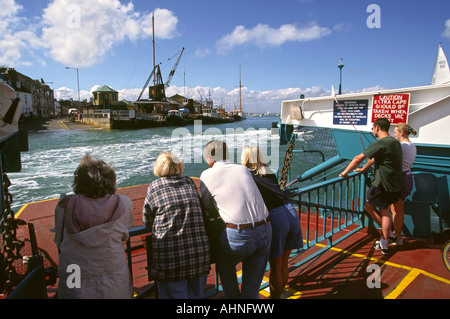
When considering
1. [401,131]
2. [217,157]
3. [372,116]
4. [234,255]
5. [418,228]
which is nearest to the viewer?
[234,255]

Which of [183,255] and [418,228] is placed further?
[418,228]

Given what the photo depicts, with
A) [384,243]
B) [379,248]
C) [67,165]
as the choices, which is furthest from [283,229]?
[67,165]

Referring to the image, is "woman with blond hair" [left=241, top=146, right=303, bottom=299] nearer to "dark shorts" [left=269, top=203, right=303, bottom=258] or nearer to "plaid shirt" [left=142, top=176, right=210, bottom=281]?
"dark shorts" [left=269, top=203, right=303, bottom=258]

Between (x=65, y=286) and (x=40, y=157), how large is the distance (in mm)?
27649

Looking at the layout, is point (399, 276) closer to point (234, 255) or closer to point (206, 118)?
point (234, 255)

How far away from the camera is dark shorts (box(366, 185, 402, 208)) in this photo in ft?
12.3

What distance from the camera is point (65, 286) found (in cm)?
189

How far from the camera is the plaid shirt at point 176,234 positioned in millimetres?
2055

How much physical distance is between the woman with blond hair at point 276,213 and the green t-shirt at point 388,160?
170cm

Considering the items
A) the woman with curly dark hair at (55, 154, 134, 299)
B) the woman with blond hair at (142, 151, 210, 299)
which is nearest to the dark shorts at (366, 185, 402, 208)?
the woman with blond hair at (142, 151, 210, 299)

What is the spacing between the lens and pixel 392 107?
5.47 m

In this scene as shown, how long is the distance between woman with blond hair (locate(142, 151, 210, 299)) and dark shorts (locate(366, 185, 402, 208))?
276 centimetres

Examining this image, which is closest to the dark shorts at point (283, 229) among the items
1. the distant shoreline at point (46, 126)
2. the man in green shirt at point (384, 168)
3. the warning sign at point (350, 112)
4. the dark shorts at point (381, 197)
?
the man in green shirt at point (384, 168)
